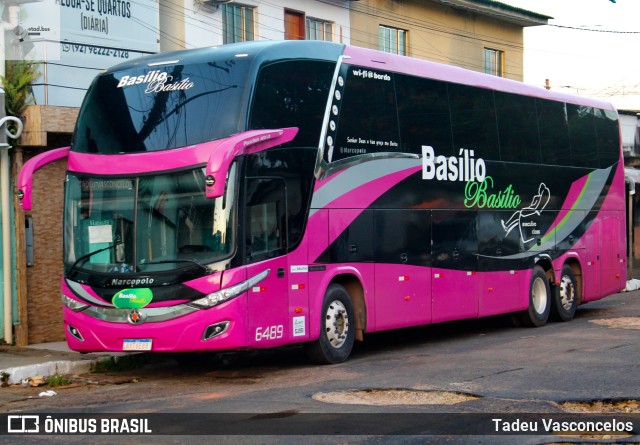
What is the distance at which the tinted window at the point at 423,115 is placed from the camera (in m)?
15.5

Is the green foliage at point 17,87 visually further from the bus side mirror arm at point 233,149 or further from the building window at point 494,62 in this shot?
the building window at point 494,62

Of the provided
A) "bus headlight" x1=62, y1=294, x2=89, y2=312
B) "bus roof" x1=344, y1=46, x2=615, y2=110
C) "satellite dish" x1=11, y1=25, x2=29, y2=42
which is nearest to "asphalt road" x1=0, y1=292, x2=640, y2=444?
"bus headlight" x1=62, y1=294, x2=89, y2=312

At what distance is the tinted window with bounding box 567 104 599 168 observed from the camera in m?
20.4

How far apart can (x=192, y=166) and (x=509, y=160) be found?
7.56 metres

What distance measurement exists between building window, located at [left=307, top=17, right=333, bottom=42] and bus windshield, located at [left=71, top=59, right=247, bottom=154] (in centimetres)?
1162

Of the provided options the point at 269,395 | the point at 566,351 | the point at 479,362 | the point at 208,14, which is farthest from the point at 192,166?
the point at 208,14

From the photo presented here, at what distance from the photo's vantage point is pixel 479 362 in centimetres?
1362

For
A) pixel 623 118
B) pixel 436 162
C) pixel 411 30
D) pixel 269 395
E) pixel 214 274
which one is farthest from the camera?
pixel 623 118

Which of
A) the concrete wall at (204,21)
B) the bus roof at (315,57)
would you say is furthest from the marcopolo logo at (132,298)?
the concrete wall at (204,21)

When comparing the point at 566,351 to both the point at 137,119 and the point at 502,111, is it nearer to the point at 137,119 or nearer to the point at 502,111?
the point at 502,111

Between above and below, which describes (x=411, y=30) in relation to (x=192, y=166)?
above

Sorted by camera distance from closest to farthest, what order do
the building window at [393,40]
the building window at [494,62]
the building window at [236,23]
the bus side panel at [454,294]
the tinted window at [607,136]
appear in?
the bus side panel at [454,294], the tinted window at [607,136], the building window at [236,23], the building window at [393,40], the building window at [494,62]

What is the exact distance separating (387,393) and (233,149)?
327 centimetres

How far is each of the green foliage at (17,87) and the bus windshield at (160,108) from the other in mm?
3109
